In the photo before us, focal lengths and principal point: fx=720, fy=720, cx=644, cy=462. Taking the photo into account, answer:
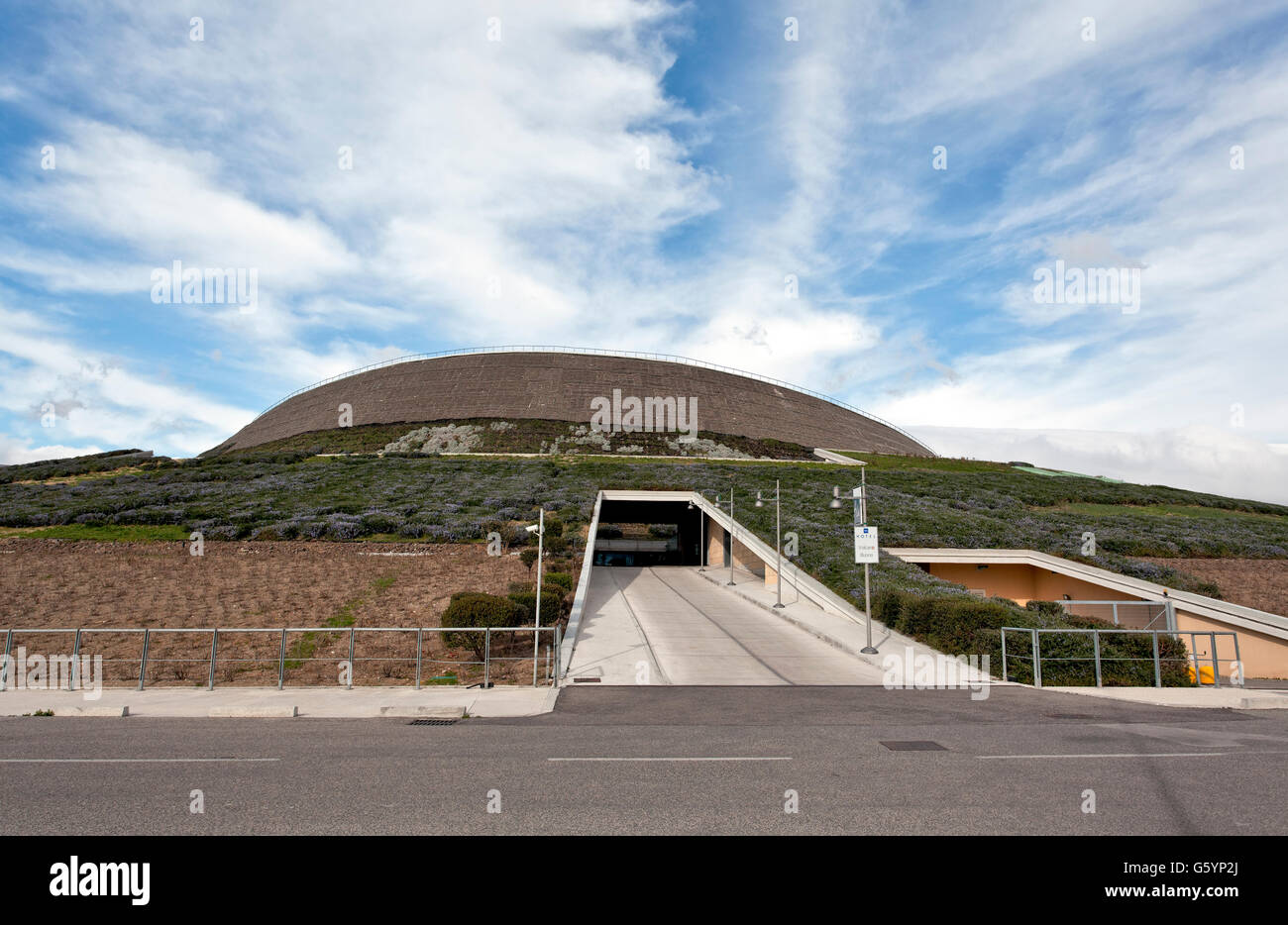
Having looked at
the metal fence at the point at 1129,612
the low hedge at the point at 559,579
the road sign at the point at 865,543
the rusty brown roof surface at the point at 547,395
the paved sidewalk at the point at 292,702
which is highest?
the rusty brown roof surface at the point at 547,395

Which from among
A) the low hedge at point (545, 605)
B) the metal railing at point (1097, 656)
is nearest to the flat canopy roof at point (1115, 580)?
the metal railing at point (1097, 656)

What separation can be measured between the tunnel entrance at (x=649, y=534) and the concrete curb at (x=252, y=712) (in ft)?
112

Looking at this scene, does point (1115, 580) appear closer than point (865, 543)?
No

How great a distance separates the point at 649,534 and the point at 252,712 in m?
60.5

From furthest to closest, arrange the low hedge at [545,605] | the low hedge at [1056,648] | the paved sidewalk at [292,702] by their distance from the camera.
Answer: the low hedge at [545,605] → the low hedge at [1056,648] → the paved sidewalk at [292,702]

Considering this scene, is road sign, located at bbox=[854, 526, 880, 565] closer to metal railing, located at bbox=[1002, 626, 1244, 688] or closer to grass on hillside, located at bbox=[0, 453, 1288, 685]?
grass on hillside, located at bbox=[0, 453, 1288, 685]

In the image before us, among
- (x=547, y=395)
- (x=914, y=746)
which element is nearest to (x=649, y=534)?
(x=547, y=395)

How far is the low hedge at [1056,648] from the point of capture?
55.2ft

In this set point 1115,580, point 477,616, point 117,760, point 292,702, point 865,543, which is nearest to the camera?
point 117,760

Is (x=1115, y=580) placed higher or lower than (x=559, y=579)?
lower

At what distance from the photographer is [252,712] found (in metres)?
12.5

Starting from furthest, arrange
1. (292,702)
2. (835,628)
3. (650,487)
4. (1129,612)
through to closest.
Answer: (650,487)
(1129,612)
(835,628)
(292,702)

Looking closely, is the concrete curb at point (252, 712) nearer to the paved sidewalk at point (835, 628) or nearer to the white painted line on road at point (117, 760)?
the white painted line on road at point (117, 760)

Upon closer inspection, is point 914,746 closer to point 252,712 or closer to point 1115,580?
point 252,712
